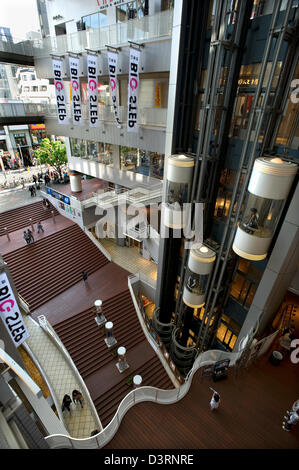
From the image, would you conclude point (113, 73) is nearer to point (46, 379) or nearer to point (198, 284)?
point (198, 284)

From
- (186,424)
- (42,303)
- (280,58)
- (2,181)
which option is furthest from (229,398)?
(2,181)

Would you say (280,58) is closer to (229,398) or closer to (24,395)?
(229,398)

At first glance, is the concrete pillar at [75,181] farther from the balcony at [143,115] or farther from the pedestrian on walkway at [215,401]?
the pedestrian on walkway at [215,401]

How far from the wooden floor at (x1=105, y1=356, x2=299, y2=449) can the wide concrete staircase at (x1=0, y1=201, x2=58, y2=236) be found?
1921 centimetres

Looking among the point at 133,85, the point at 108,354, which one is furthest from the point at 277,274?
the point at 133,85

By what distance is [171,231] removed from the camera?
44.1 feet

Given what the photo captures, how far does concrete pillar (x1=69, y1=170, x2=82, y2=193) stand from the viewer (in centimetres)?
2442

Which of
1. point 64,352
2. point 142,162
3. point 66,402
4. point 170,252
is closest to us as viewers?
point 66,402

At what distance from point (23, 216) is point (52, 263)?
669 cm

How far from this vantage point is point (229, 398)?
857 cm

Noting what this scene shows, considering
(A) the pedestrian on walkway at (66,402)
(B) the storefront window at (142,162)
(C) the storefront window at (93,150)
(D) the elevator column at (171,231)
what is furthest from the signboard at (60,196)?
(A) the pedestrian on walkway at (66,402)

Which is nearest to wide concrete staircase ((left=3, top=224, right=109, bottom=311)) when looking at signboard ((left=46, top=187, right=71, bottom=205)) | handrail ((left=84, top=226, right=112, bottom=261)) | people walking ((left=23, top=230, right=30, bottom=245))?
handrail ((left=84, top=226, right=112, bottom=261))
